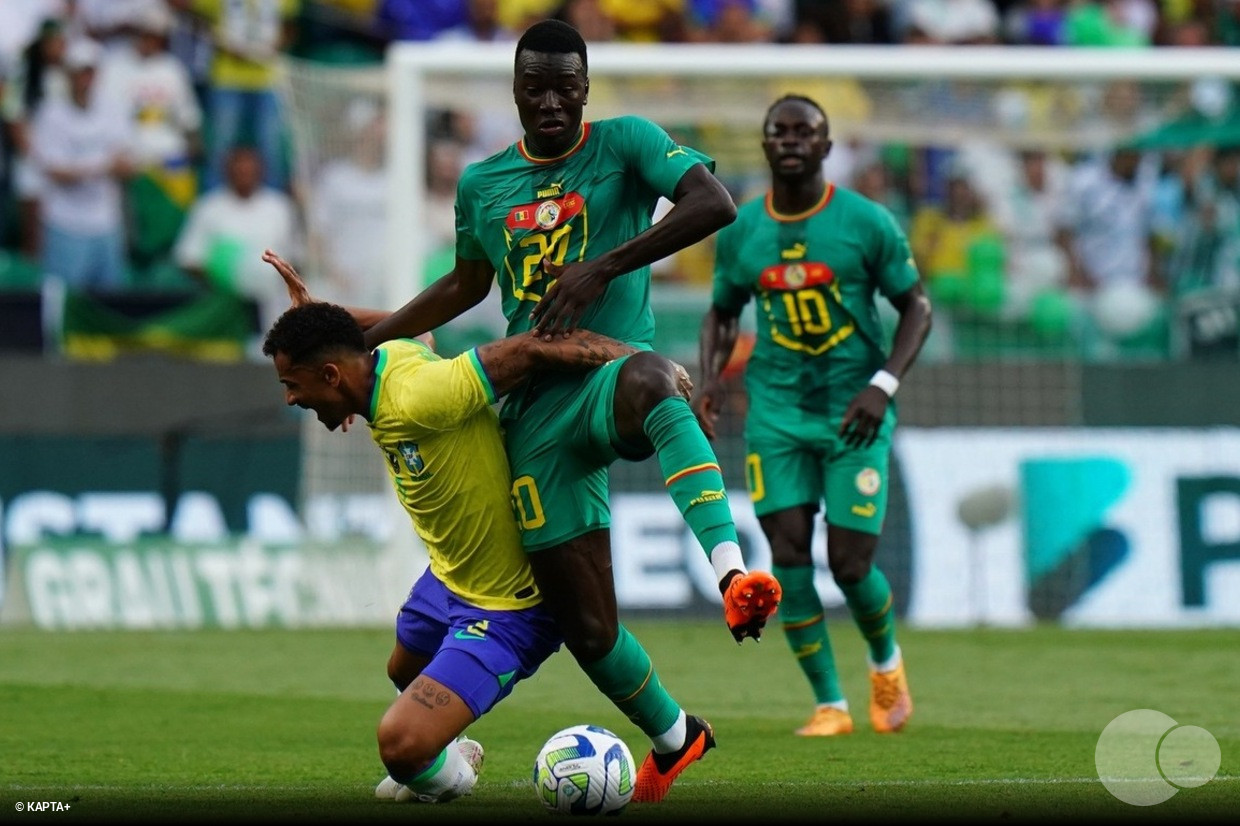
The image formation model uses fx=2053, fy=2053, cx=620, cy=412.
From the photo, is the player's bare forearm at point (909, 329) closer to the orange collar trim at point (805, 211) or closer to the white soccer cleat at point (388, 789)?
the orange collar trim at point (805, 211)

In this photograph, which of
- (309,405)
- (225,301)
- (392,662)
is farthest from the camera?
Answer: (225,301)

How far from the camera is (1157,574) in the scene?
14562mm

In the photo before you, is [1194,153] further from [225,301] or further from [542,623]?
[542,623]

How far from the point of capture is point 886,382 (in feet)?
29.0

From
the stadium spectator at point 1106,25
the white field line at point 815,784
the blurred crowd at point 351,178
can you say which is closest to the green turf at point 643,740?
the white field line at point 815,784

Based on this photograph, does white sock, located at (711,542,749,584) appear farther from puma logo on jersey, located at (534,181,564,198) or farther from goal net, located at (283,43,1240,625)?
goal net, located at (283,43,1240,625)

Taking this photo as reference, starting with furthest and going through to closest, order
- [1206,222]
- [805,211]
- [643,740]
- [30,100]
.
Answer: [30,100] < [1206,222] < [805,211] < [643,740]

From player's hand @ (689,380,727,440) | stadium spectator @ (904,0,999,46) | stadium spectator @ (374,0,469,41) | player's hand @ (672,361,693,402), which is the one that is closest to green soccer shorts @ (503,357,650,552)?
player's hand @ (672,361,693,402)

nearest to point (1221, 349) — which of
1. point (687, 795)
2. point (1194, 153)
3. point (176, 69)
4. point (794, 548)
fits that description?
point (1194, 153)

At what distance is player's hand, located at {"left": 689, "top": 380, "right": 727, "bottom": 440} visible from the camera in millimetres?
8545

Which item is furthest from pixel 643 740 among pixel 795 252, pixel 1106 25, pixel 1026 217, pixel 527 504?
pixel 1106 25

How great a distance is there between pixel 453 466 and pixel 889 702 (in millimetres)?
3191

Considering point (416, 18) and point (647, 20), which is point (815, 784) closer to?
point (647, 20)

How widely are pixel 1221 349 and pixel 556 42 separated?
1005 centimetres
